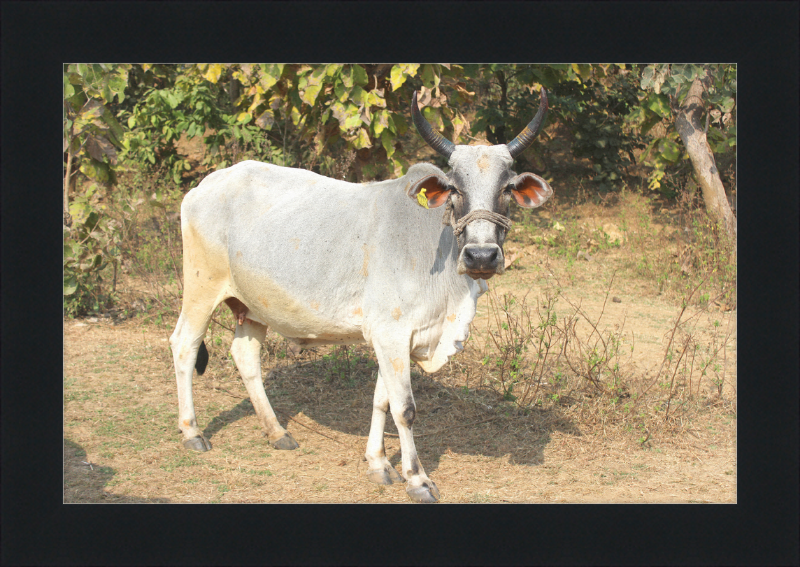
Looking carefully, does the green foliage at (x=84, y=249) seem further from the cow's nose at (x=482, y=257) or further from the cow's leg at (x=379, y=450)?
the cow's nose at (x=482, y=257)

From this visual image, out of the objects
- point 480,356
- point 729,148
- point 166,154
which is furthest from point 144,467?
point 729,148

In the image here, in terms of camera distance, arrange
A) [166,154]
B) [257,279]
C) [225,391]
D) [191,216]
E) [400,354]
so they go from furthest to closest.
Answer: [166,154] → [225,391] → [191,216] → [257,279] → [400,354]

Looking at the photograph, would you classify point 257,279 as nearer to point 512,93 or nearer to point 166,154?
point 166,154

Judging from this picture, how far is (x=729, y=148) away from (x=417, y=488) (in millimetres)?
7630

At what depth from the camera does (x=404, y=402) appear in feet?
13.0

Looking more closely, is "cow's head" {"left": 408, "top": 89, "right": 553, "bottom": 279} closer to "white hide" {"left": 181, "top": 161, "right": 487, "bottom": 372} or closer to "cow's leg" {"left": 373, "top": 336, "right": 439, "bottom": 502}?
"white hide" {"left": 181, "top": 161, "right": 487, "bottom": 372}

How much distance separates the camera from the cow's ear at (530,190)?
142 inches

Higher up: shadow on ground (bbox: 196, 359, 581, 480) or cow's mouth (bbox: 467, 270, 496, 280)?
cow's mouth (bbox: 467, 270, 496, 280)

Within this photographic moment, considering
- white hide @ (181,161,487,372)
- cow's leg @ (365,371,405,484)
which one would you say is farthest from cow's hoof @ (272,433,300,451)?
white hide @ (181,161,487,372)

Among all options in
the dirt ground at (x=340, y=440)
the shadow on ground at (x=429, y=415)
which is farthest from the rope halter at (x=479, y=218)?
the shadow on ground at (x=429, y=415)

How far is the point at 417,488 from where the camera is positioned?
13.2 ft

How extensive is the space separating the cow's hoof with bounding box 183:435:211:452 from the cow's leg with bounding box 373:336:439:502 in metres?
1.49

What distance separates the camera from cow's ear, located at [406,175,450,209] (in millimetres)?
3637

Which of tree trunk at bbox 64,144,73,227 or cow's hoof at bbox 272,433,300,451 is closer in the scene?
cow's hoof at bbox 272,433,300,451
